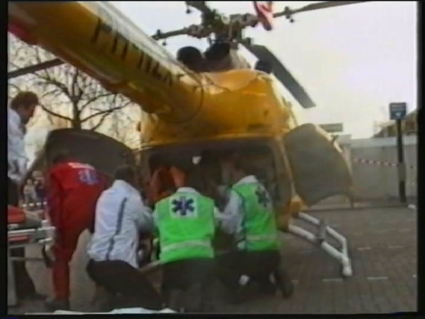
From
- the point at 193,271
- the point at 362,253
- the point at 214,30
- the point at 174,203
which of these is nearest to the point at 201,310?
the point at 193,271

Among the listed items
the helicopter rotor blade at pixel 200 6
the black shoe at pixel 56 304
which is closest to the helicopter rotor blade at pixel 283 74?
the helicopter rotor blade at pixel 200 6

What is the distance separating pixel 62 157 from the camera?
12.5 feet

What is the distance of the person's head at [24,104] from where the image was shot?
3.77 meters

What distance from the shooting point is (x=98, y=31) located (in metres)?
3.46

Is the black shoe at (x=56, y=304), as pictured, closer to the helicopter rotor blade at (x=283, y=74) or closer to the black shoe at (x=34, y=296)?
the black shoe at (x=34, y=296)

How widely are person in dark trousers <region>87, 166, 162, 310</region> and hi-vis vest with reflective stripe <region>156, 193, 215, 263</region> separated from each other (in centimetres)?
7

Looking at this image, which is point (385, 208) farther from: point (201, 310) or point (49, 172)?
point (49, 172)

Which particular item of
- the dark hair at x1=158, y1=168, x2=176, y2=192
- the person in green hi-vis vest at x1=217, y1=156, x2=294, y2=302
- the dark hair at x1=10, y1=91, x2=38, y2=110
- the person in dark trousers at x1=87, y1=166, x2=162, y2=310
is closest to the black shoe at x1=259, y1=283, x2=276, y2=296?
the person in green hi-vis vest at x1=217, y1=156, x2=294, y2=302

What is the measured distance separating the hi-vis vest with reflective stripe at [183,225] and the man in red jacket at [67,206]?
0.96 feet

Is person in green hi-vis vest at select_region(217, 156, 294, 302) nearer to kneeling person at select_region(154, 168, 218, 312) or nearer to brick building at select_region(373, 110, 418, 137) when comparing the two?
kneeling person at select_region(154, 168, 218, 312)

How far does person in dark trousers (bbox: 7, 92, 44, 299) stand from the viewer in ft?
12.4

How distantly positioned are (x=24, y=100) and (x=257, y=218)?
1.10m

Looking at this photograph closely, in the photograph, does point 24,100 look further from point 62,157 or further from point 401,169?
point 401,169

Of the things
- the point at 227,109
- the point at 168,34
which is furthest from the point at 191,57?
the point at 227,109
